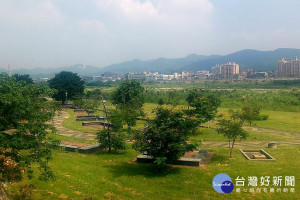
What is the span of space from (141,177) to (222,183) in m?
3.84

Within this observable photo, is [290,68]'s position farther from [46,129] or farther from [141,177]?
[46,129]

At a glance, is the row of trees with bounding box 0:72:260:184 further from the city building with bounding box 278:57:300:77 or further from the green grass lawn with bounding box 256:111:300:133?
the city building with bounding box 278:57:300:77

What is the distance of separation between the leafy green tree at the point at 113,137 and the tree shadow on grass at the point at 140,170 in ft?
9.17

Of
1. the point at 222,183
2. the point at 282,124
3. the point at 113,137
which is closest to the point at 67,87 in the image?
the point at 113,137

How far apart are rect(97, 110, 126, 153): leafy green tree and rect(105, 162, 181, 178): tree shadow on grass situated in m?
2.80

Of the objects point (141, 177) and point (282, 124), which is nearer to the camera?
point (141, 177)

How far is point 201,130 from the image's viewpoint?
27047 millimetres

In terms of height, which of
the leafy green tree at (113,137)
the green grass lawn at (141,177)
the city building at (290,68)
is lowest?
the green grass lawn at (141,177)

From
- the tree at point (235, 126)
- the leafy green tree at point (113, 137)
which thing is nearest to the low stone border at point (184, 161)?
the tree at point (235, 126)

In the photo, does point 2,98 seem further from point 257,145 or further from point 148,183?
point 257,145

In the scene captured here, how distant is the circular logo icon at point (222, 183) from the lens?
11.7 m

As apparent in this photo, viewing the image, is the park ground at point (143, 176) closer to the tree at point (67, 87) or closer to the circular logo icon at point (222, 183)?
the circular logo icon at point (222, 183)

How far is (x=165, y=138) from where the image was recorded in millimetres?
13586

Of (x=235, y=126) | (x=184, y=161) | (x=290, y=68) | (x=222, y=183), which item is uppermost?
(x=290, y=68)
